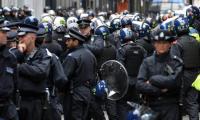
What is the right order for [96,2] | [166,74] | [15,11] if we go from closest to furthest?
[166,74] → [15,11] → [96,2]

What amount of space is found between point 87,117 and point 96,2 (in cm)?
5475

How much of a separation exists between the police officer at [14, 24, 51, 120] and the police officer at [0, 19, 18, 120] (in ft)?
2.33

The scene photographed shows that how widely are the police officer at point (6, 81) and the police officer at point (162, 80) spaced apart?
170 cm

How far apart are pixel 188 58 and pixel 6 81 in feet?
17.9

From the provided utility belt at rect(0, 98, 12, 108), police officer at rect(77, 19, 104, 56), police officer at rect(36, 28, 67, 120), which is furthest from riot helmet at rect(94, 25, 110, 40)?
utility belt at rect(0, 98, 12, 108)

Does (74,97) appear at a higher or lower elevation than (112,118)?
higher

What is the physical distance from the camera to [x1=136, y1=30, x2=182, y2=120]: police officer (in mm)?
Result: 8659

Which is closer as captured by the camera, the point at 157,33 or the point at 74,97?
the point at 157,33

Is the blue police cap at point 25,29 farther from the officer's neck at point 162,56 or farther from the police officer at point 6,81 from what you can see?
the officer's neck at point 162,56

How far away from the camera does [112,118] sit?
13.4 m

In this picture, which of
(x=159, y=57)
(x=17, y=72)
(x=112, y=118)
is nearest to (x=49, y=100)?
(x=17, y=72)

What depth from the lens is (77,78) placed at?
10.9 metres

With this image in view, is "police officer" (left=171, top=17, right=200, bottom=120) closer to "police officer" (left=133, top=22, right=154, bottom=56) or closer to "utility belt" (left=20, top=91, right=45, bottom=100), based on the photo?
"police officer" (left=133, top=22, right=154, bottom=56)

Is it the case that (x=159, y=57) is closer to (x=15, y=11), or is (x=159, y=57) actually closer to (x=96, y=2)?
(x=15, y=11)
